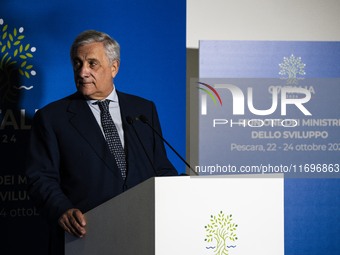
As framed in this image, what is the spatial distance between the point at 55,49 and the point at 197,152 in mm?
1434

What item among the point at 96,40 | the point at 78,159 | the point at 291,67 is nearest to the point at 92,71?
the point at 96,40

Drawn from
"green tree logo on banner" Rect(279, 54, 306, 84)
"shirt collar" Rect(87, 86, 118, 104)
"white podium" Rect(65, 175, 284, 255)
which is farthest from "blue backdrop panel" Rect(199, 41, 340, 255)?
"white podium" Rect(65, 175, 284, 255)

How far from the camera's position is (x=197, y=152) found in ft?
17.2

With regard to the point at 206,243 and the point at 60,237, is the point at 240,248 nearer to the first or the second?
the point at 206,243

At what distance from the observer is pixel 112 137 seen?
10.3ft

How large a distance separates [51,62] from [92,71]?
50.9 inches

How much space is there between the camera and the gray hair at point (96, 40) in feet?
10.7

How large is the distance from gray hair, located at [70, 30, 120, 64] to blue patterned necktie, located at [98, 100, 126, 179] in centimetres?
27

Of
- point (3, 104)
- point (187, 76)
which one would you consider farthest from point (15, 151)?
point (187, 76)

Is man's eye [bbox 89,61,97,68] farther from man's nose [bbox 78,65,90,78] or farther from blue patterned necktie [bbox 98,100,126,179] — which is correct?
blue patterned necktie [bbox 98,100,126,179]

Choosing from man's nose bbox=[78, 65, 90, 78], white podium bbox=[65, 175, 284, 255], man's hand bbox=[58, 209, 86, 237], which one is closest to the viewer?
white podium bbox=[65, 175, 284, 255]

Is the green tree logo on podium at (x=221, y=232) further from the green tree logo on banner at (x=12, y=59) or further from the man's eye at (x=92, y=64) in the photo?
the green tree logo on banner at (x=12, y=59)

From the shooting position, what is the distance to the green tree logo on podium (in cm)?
220

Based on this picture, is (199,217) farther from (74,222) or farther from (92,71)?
(92,71)
